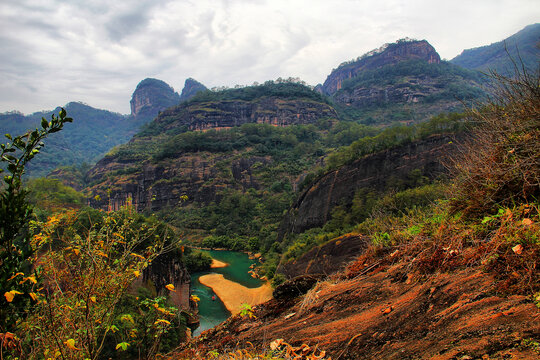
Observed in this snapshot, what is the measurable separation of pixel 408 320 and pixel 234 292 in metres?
23.5

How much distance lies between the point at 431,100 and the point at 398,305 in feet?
319

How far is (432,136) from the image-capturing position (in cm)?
2655

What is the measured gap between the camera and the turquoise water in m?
19.0

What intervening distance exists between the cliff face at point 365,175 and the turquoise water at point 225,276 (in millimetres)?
7560

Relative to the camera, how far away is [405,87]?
302 ft

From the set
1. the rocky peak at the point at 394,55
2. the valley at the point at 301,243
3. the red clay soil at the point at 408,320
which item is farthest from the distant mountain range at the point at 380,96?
the red clay soil at the point at 408,320

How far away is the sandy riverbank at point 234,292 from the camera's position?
21555 mm

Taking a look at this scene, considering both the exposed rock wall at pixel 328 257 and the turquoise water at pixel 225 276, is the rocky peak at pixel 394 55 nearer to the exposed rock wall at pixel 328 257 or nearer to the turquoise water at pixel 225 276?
the turquoise water at pixel 225 276

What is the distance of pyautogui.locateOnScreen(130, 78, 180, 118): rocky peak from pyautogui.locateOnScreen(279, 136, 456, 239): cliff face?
16279 centimetres

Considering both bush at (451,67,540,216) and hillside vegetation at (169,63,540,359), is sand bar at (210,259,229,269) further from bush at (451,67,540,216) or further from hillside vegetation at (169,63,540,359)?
bush at (451,67,540,216)

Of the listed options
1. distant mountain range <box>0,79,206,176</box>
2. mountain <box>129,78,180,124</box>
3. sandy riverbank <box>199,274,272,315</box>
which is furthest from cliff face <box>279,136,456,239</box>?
mountain <box>129,78,180,124</box>

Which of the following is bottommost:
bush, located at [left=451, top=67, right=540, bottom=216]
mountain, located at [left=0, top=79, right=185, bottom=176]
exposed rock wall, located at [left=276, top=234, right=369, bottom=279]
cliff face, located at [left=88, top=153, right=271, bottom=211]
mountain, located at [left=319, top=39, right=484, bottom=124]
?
exposed rock wall, located at [left=276, top=234, right=369, bottom=279]

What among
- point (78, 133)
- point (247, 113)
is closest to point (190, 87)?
point (78, 133)

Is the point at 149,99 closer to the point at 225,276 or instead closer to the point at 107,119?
the point at 107,119
